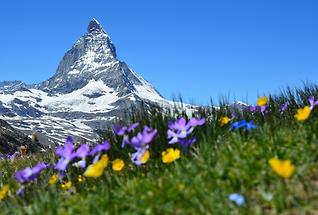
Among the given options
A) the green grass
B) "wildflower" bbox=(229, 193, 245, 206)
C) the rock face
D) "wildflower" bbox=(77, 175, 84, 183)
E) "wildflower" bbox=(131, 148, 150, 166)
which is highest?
the rock face

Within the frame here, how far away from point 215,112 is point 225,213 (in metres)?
4.72

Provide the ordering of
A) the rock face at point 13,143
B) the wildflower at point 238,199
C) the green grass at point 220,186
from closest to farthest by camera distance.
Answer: the wildflower at point 238,199 → the green grass at point 220,186 → the rock face at point 13,143

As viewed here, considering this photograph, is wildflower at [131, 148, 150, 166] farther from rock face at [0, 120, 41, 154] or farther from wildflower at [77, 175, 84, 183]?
rock face at [0, 120, 41, 154]

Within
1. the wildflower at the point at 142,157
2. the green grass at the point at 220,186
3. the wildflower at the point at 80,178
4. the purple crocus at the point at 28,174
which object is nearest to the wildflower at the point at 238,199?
the green grass at the point at 220,186

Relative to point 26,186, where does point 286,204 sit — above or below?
below

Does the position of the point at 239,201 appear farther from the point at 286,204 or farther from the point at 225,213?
the point at 286,204

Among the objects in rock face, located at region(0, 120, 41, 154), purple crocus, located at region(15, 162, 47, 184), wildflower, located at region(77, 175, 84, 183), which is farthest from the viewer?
rock face, located at region(0, 120, 41, 154)

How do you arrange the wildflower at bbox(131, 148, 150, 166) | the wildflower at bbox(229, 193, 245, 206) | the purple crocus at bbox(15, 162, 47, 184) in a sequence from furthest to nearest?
1. the purple crocus at bbox(15, 162, 47, 184)
2. the wildflower at bbox(131, 148, 150, 166)
3. the wildflower at bbox(229, 193, 245, 206)

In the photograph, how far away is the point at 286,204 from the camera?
353 centimetres

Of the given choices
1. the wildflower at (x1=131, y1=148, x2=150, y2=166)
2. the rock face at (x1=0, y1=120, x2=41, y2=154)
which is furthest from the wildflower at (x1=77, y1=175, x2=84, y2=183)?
the rock face at (x1=0, y1=120, x2=41, y2=154)

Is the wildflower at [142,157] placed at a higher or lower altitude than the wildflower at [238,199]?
higher

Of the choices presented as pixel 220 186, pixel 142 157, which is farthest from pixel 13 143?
pixel 220 186

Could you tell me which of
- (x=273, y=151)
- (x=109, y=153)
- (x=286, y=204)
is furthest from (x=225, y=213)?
(x=109, y=153)

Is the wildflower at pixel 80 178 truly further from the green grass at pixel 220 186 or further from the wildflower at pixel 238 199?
the wildflower at pixel 238 199
